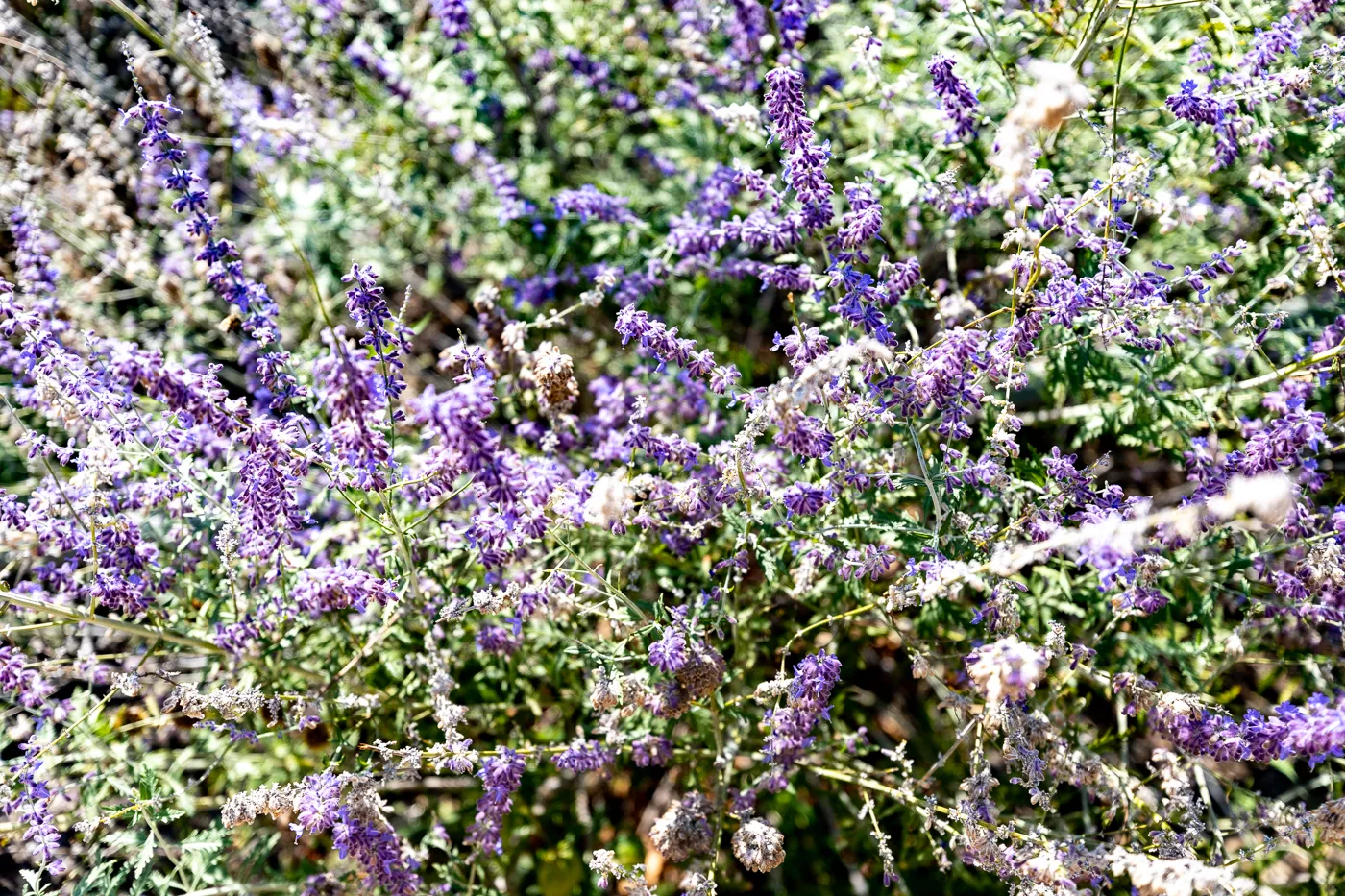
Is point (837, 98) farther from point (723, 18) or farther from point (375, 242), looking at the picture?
point (375, 242)

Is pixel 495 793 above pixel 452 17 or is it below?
below

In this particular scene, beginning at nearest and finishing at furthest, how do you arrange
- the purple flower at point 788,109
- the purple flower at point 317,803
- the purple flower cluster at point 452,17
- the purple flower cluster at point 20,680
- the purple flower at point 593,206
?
the purple flower at point 317,803, the purple flower at point 788,109, the purple flower cluster at point 20,680, the purple flower at point 593,206, the purple flower cluster at point 452,17

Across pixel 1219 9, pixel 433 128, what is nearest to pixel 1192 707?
pixel 1219 9

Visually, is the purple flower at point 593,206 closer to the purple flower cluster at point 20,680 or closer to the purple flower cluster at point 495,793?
the purple flower cluster at point 495,793

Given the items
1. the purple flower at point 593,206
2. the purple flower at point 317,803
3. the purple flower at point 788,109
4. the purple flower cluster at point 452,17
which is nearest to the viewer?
the purple flower at point 317,803

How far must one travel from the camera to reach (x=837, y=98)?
3820 mm

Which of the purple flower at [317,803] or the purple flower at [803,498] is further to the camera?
the purple flower at [803,498]

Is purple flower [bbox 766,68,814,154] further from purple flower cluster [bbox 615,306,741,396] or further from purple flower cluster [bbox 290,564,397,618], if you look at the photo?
purple flower cluster [bbox 290,564,397,618]

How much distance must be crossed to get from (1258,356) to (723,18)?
2.32 metres

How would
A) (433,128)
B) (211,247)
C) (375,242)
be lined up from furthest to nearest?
(375,242), (433,128), (211,247)

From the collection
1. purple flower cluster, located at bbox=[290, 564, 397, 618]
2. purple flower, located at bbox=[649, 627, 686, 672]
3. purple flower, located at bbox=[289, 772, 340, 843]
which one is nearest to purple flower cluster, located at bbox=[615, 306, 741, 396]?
purple flower, located at bbox=[649, 627, 686, 672]

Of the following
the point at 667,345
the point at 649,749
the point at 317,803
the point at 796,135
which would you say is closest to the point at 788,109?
the point at 796,135

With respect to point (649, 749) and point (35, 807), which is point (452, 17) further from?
point (35, 807)

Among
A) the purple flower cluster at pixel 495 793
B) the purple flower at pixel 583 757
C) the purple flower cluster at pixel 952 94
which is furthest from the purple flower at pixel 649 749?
the purple flower cluster at pixel 952 94
